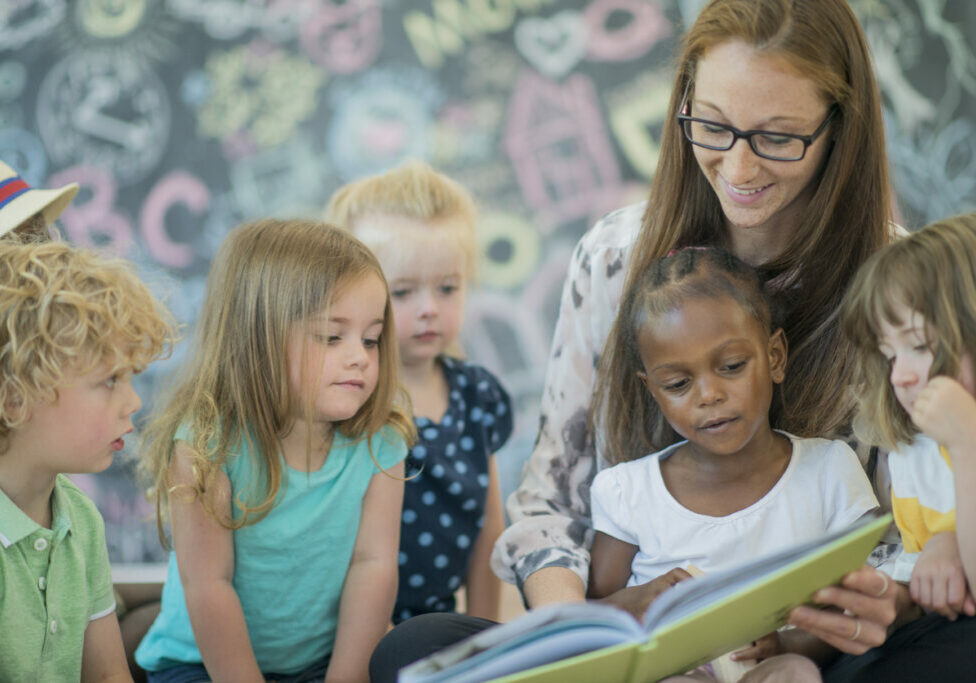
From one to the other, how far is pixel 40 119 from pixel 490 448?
2.20 meters

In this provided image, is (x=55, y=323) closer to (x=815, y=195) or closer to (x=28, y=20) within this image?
(x=815, y=195)

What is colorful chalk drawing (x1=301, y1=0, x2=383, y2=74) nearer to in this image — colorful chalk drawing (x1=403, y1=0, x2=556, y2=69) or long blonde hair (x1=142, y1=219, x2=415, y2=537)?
colorful chalk drawing (x1=403, y1=0, x2=556, y2=69)

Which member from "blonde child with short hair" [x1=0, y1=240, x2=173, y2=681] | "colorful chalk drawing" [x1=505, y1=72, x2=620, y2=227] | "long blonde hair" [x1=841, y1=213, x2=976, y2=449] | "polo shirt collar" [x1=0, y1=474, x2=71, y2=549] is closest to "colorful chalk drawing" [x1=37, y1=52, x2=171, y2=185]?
"colorful chalk drawing" [x1=505, y1=72, x2=620, y2=227]

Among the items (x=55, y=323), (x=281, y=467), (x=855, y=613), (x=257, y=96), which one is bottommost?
(x=855, y=613)

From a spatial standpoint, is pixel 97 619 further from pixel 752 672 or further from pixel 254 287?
pixel 752 672

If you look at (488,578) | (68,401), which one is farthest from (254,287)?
(488,578)

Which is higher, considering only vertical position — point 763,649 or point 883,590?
point 883,590

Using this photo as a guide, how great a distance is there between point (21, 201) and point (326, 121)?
1875 millimetres

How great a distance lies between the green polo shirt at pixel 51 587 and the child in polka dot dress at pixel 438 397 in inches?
25.5

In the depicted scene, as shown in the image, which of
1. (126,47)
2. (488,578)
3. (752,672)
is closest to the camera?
(752,672)

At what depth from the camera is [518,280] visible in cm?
350

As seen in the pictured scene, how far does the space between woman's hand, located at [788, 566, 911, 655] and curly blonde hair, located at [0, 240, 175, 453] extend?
3.21 ft

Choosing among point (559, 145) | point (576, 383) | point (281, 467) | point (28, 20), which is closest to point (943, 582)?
point (576, 383)

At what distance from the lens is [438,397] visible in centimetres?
223
